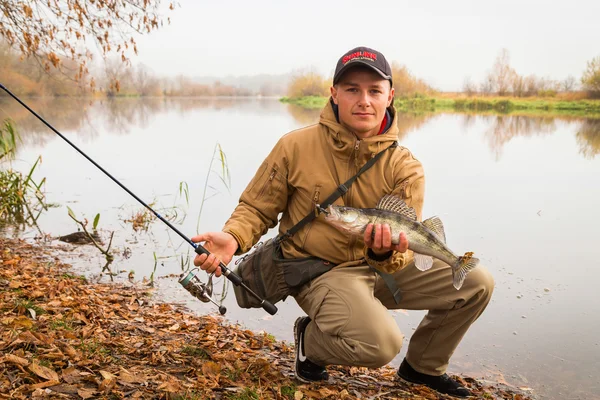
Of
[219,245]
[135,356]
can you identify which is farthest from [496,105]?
[135,356]

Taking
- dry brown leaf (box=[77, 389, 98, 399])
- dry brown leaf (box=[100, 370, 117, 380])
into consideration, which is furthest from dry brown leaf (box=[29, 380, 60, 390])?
dry brown leaf (box=[100, 370, 117, 380])

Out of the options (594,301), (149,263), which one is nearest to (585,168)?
(594,301)

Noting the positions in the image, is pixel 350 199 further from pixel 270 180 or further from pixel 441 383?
pixel 441 383

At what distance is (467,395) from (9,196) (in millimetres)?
6528

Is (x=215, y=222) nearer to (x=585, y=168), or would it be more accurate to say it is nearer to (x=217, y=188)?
(x=217, y=188)

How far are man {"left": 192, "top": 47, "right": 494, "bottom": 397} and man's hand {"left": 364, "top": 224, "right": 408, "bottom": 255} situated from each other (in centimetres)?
12

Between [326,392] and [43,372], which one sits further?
[326,392]

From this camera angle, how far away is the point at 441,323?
3688 mm

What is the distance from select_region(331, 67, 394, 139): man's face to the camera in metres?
3.53

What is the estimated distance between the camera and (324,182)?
351 centimetres

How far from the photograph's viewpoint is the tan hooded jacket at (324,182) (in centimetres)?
350

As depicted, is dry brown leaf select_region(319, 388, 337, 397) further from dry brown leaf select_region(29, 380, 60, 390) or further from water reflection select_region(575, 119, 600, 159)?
water reflection select_region(575, 119, 600, 159)

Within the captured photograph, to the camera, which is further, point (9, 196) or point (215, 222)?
point (215, 222)

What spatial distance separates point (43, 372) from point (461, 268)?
2442 millimetres
